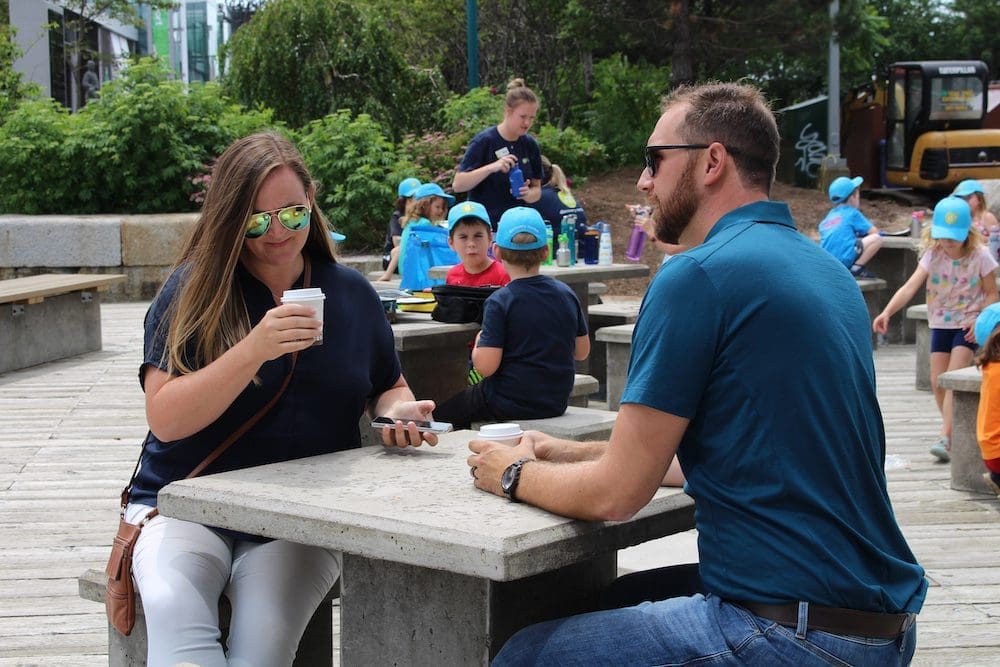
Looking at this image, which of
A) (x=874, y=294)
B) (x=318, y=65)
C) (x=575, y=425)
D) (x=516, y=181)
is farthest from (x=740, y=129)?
(x=318, y=65)

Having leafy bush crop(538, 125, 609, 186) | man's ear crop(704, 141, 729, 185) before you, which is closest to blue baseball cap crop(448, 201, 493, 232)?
man's ear crop(704, 141, 729, 185)

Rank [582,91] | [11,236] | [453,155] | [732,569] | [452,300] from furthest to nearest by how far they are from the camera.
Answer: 1. [582,91]
2. [453,155]
3. [11,236]
4. [452,300]
5. [732,569]

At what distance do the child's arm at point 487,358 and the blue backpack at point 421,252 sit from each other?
3.27 meters

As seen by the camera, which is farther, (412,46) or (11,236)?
(412,46)

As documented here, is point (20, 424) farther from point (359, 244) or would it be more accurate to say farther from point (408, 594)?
point (359, 244)

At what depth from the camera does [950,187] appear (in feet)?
87.4

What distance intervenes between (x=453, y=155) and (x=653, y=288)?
16.1 m

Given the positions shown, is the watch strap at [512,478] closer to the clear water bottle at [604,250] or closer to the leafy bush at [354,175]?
the clear water bottle at [604,250]

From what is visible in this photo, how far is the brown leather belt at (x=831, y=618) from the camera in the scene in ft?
6.77

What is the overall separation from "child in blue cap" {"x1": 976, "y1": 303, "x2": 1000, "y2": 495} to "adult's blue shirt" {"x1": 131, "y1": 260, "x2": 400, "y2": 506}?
3.57 metres

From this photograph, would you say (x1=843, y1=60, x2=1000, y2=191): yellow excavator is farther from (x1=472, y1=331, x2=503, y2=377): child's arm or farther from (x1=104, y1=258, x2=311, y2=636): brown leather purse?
(x1=104, y1=258, x2=311, y2=636): brown leather purse

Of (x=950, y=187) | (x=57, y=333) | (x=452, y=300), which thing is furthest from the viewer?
(x=950, y=187)

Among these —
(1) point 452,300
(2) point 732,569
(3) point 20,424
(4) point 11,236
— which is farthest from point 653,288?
(4) point 11,236

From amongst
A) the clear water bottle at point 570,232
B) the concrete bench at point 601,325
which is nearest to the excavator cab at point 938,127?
the concrete bench at point 601,325
